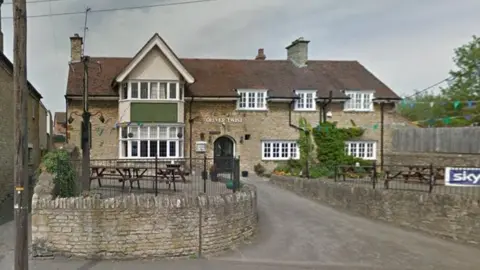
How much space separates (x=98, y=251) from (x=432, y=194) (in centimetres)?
1018

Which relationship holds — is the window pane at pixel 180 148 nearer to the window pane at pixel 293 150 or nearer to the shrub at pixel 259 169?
the shrub at pixel 259 169

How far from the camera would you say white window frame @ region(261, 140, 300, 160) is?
26484 mm

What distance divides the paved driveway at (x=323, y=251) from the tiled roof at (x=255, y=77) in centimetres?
1270

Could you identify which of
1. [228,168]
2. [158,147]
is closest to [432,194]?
[228,168]

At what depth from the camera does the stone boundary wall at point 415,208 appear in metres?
12.3

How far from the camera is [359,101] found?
1078 inches

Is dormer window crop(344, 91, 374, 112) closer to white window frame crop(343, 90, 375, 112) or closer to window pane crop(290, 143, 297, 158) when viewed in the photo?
white window frame crop(343, 90, 375, 112)

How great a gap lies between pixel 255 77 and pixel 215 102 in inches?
149

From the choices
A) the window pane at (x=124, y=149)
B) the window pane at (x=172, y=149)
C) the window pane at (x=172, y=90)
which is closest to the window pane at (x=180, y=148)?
the window pane at (x=172, y=149)

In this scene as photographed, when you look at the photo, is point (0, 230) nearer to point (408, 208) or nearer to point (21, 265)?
point (21, 265)

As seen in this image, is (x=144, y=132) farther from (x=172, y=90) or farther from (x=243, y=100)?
(x=243, y=100)

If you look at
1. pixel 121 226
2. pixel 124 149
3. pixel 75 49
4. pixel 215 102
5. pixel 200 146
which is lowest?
pixel 121 226

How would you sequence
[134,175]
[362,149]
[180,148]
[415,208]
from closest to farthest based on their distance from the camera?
[134,175]
[415,208]
[180,148]
[362,149]

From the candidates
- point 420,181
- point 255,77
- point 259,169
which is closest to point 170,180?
point 420,181
